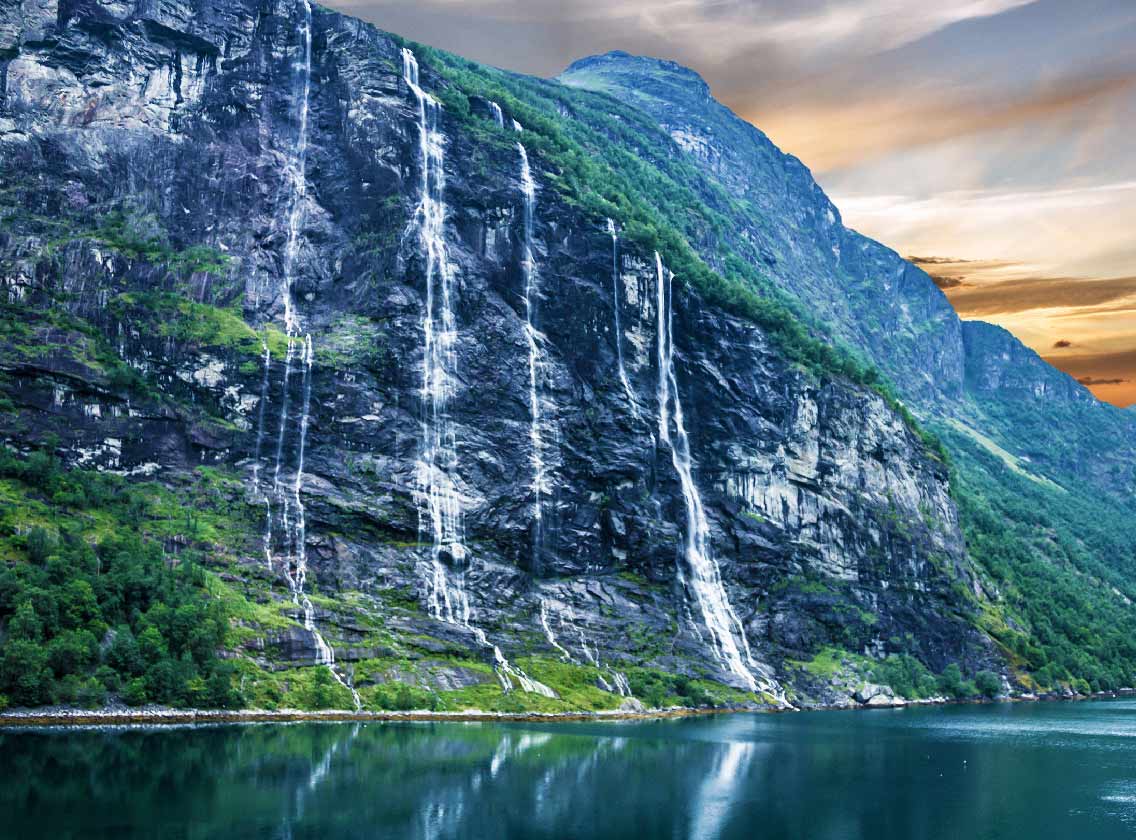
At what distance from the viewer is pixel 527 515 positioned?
450 feet

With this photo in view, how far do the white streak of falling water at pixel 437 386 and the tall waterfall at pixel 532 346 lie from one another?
1025cm

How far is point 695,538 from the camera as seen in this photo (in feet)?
479

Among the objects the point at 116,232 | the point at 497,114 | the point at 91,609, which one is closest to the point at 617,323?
the point at 497,114

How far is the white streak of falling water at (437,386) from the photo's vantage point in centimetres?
12719

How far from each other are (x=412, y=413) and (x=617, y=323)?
3302 centimetres

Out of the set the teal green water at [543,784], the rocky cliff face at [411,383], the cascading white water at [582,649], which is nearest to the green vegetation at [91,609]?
the teal green water at [543,784]

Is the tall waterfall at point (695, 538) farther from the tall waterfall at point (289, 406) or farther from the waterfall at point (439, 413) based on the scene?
the tall waterfall at point (289, 406)

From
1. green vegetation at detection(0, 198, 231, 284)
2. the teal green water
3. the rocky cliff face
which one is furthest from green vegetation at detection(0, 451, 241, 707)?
green vegetation at detection(0, 198, 231, 284)

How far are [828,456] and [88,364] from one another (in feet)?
325

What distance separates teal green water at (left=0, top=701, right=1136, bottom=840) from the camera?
181 feet

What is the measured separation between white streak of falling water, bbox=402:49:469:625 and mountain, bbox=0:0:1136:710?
1.25 ft

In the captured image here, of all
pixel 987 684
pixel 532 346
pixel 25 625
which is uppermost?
pixel 532 346

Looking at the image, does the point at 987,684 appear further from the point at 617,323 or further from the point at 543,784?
the point at 543,784

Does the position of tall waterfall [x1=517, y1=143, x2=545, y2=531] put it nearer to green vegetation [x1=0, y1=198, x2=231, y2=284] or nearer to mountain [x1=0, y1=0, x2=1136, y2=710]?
mountain [x1=0, y1=0, x2=1136, y2=710]
